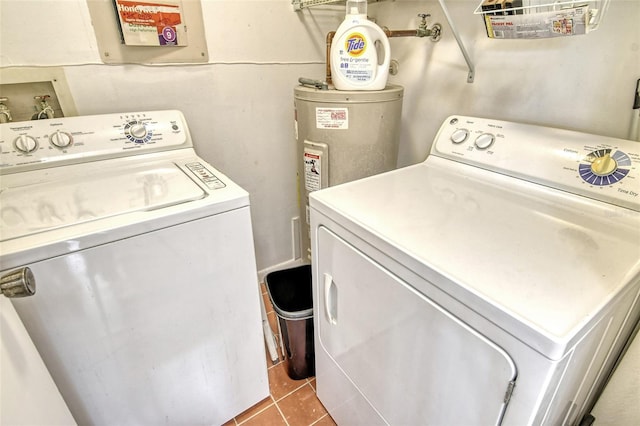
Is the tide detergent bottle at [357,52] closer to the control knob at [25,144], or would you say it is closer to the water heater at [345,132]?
the water heater at [345,132]

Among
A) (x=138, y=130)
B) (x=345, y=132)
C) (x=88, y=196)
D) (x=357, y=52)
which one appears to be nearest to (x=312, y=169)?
(x=345, y=132)

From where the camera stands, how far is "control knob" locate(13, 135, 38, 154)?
1180 millimetres

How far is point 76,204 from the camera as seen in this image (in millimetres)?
997

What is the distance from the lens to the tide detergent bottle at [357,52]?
1370 millimetres

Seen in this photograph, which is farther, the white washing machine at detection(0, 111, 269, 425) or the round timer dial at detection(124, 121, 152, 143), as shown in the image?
the round timer dial at detection(124, 121, 152, 143)

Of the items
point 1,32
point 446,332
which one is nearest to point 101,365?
point 446,332

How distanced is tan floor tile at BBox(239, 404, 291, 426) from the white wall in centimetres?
95

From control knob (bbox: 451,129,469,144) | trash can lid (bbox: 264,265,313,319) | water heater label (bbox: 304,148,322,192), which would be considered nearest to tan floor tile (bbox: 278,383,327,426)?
trash can lid (bbox: 264,265,313,319)

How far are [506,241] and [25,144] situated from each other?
5.31ft

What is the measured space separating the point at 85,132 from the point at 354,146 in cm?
111

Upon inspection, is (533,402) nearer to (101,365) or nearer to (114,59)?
(101,365)

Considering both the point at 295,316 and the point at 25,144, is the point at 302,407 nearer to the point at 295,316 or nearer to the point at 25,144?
the point at 295,316

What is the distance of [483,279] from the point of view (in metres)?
0.68

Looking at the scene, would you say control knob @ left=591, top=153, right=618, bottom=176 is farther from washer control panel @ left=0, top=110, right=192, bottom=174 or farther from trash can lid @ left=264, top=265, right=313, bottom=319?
washer control panel @ left=0, top=110, right=192, bottom=174
